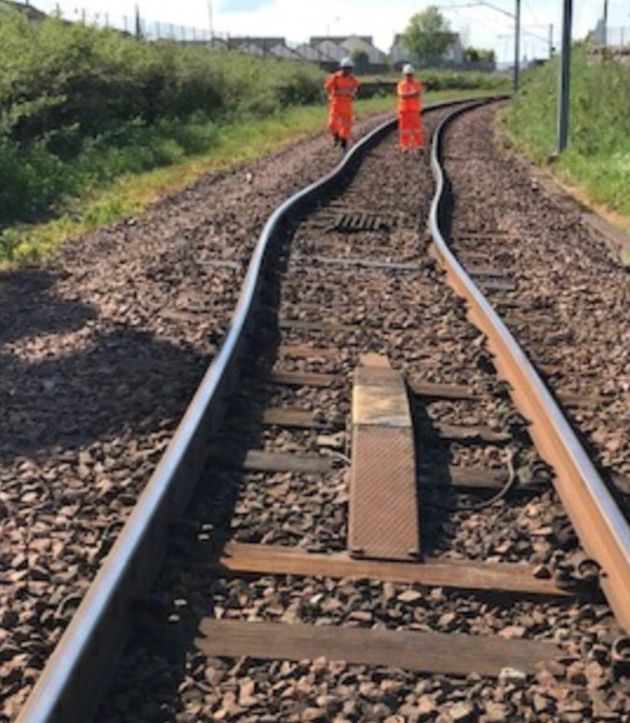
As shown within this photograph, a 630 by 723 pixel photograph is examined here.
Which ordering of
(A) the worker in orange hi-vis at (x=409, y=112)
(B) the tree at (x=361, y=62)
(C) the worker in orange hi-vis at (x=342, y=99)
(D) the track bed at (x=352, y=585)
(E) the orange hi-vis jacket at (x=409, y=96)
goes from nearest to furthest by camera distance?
1. (D) the track bed at (x=352, y=585)
2. (C) the worker in orange hi-vis at (x=342, y=99)
3. (E) the orange hi-vis jacket at (x=409, y=96)
4. (A) the worker in orange hi-vis at (x=409, y=112)
5. (B) the tree at (x=361, y=62)

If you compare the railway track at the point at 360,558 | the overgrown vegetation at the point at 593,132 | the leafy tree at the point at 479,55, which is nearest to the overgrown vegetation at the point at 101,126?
the railway track at the point at 360,558

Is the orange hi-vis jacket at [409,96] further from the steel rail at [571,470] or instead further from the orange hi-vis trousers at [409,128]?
the steel rail at [571,470]

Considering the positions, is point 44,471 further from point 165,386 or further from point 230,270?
point 230,270

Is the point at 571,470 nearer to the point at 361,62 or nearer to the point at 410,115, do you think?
the point at 410,115

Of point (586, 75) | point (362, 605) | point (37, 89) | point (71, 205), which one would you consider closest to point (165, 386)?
point (362, 605)

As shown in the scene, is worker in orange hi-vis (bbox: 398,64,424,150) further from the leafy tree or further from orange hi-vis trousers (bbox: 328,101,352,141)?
the leafy tree

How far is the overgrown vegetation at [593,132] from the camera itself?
55.9ft

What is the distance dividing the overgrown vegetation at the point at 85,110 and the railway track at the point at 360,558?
835cm

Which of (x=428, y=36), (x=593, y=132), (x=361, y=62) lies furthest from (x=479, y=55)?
(x=593, y=132)

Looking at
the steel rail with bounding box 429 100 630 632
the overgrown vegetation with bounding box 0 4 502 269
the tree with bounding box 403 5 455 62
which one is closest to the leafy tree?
the tree with bounding box 403 5 455 62

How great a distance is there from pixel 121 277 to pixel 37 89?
43.6ft

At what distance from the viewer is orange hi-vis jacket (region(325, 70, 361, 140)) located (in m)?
21.8

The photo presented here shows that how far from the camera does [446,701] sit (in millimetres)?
3275

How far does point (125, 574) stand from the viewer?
11.8ft
